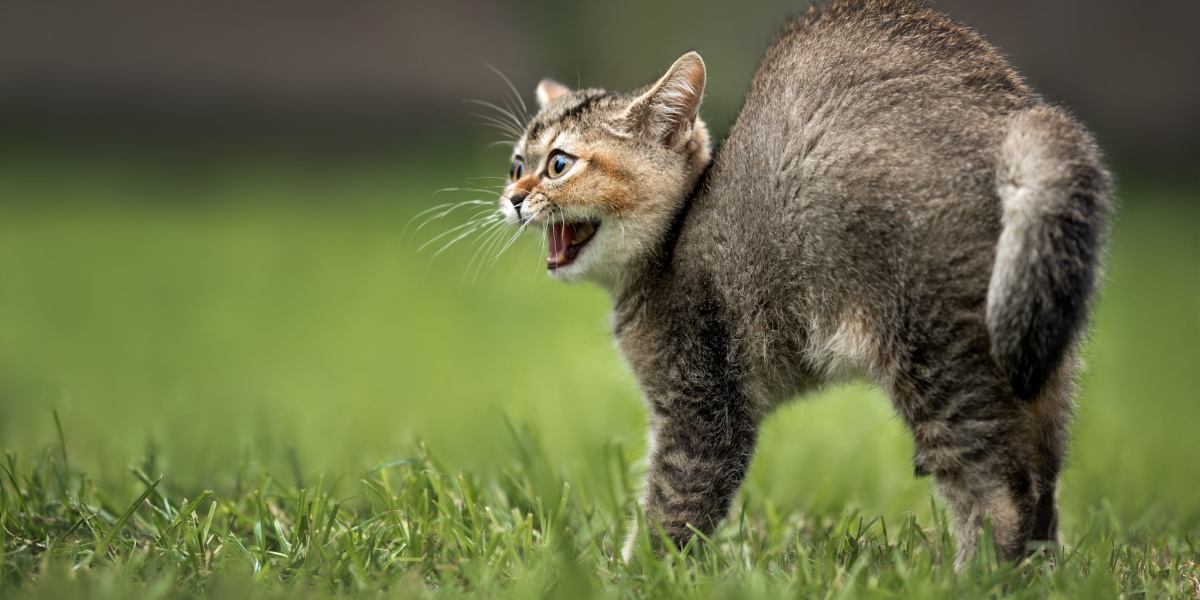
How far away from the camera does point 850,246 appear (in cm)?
301

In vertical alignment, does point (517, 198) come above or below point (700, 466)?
above

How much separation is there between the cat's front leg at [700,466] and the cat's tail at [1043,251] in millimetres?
877

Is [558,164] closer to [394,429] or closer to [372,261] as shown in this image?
[394,429]

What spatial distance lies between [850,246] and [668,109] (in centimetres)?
100

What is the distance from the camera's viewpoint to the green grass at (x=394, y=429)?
277 cm

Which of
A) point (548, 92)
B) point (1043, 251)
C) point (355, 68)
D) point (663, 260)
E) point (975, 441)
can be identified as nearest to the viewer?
point (1043, 251)

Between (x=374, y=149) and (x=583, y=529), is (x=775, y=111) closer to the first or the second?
(x=583, y=529)

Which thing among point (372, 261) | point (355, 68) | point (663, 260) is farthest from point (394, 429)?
point (355, 68)

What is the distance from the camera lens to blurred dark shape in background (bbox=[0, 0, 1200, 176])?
41.5 feet

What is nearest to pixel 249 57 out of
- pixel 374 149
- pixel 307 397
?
pixel 374 149

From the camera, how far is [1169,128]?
1277cm

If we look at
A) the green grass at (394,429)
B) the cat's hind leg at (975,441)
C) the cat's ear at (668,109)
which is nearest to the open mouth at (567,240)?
the cat's ear at (668,109)

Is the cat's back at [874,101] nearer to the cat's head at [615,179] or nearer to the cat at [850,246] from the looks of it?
the cat at [850,246]

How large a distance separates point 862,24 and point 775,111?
38cm
